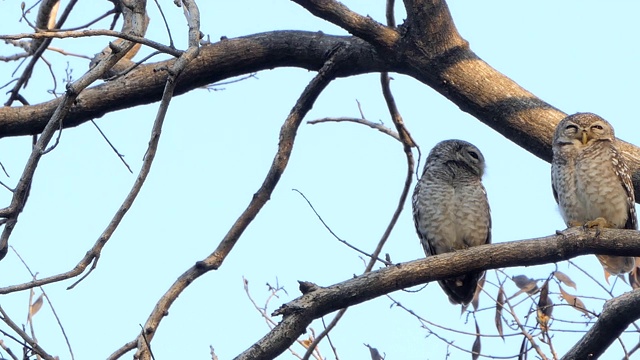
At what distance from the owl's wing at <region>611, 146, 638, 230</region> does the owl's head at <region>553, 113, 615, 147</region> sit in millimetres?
203

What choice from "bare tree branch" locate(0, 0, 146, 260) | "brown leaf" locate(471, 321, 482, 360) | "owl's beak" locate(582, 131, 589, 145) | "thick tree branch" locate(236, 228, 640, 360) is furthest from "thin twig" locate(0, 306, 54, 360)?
"owl's beak" locate(582, 131, 589, 145)

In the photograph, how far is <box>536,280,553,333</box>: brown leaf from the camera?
4.29 m

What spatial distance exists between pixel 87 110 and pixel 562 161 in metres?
2.62

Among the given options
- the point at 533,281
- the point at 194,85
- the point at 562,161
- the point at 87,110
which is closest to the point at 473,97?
the point at 562,161

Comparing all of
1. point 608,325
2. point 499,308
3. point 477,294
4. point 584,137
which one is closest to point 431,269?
point 608,325

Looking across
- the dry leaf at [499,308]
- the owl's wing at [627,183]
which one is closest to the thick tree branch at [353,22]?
the owl's wing at [627,183]

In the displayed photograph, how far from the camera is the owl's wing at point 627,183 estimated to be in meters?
4.68

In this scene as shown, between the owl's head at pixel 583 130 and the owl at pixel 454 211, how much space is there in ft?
2.25

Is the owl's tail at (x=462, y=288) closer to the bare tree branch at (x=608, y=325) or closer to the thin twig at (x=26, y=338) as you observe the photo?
the bare tree branch at (x=608, y=325)

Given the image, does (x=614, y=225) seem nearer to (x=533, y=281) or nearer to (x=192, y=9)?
(x=533, y=281)

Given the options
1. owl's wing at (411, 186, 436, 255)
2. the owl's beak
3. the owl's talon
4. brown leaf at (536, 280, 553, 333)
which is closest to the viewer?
brown leaf at (536, 280, 553, 333)

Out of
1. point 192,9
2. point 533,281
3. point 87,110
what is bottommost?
point 533,281

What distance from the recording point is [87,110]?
5.06 meters

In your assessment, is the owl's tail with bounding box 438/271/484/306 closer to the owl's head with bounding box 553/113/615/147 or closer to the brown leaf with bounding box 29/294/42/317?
the owl's head with bounding box 553/113/615/147
